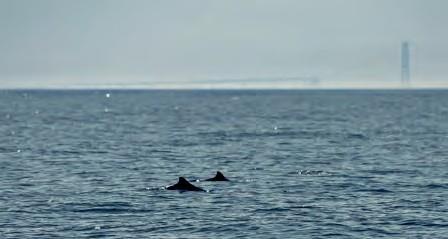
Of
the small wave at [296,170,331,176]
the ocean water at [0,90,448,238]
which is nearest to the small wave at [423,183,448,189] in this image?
the ocean water at [0,90,448,238]

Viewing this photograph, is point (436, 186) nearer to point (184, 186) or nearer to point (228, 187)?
point (228, 187)

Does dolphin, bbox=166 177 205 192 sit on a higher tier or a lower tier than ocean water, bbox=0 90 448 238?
higher

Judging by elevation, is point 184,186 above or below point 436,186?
above

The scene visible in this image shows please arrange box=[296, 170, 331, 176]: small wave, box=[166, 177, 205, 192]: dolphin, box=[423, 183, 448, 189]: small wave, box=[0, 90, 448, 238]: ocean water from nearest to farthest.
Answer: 1. box=[0, 90, 448, 238]: ocean water
2. box=[166, 177, 205, 192]: dolphin
3. box=[423, 183, 448, 189]: small wave
4. box=[296, 170, 331, 176]: small wave

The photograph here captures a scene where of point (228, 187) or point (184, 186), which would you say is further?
point (228, 187)

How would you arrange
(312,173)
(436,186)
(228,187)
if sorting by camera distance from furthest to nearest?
1. (312,173)
2. (436,186)
3. (228,187)

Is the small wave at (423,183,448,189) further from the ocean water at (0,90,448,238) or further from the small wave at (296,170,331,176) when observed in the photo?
the small wave at (296,170,331,176)

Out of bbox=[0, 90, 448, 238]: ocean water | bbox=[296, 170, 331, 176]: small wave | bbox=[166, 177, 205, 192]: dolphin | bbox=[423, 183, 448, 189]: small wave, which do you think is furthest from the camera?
bbox=[296, 170, 331, 176]: small wave

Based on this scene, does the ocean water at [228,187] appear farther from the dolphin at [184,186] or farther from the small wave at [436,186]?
the dolphin at [184,186]

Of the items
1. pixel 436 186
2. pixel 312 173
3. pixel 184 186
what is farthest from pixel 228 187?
pixel 436 186

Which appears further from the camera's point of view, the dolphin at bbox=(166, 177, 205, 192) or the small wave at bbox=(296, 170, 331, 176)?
the small wave at bbox=(296, 170, 331, 176)

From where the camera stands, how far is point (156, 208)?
48.2 metres

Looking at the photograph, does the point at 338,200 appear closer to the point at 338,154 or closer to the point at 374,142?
the point at 338,154

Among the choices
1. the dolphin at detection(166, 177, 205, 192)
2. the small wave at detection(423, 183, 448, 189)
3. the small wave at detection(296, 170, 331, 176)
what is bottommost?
the small wave at detection(423, 183, 448, 189)
